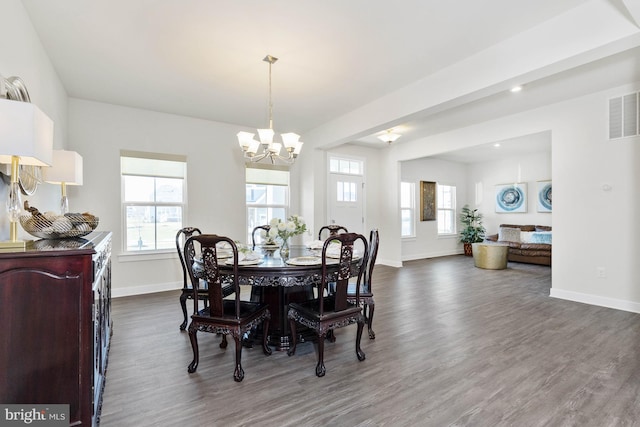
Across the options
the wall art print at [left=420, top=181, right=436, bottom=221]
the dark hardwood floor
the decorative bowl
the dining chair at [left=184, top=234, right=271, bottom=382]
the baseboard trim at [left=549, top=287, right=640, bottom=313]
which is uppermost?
the wall art print at [left=420, top=181, right=436, bottom=221]

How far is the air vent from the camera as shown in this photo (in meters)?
3.81

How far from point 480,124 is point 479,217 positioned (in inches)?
157

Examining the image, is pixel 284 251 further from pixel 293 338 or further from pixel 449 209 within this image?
pixel 449 209

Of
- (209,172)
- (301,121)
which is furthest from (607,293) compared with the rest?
(209,172)

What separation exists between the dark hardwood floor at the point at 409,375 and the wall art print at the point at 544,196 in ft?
14.5

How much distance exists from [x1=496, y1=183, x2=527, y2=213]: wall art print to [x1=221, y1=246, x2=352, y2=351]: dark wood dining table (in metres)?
6.97

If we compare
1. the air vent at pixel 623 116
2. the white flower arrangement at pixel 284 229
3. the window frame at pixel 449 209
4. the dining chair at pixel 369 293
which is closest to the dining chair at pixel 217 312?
the white flower arrangement at pixel 284 229

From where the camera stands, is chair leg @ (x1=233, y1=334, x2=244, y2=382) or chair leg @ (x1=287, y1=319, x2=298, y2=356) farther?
chair leg @ (x1=287, y1=319, x2=298, y2=356)

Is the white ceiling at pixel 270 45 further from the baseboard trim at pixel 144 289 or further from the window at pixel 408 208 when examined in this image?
the window at pixel 408 208

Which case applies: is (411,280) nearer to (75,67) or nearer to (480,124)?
(480,124)

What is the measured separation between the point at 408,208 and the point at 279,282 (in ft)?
20.5

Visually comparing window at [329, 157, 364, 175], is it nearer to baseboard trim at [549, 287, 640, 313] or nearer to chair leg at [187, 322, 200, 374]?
baseboard trim at [549, 287, 640, 313]

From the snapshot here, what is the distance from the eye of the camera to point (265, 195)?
19.1 feet

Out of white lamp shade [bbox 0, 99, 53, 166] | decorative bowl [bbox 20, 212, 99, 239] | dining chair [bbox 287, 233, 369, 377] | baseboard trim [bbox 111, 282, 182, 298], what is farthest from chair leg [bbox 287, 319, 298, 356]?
baseboard trim [bbox 111, 282, 182, 298]
